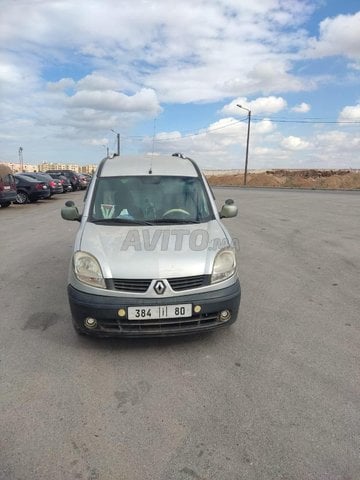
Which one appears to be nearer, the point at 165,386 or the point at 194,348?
the point at 165,386

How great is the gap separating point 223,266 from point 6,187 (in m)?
16.8

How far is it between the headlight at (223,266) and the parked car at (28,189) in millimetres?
19431

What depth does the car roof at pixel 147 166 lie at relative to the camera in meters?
5.29

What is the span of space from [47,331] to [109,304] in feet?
3.91

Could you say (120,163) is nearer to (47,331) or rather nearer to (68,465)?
(47,331)

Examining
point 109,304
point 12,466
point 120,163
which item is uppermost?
point 120,163

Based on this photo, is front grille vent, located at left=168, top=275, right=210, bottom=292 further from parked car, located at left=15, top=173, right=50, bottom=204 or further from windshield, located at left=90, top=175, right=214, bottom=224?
parked car, located at left=15, top=173, right=50, bottom=204

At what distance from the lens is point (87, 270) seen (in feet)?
12.6

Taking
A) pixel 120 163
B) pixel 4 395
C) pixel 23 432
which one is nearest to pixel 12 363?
pixel 4 395

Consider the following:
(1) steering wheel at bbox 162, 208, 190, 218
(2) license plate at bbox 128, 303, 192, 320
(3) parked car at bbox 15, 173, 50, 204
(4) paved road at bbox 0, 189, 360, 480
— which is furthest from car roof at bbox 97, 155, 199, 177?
(3) parked car at bbox 15, 173, 50, 204

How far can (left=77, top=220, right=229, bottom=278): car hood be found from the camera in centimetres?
374

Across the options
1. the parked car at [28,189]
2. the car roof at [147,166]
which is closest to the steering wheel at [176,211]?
the car roof at [147,166]

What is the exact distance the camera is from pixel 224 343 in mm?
4133

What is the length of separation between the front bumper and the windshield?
1.17 metres
